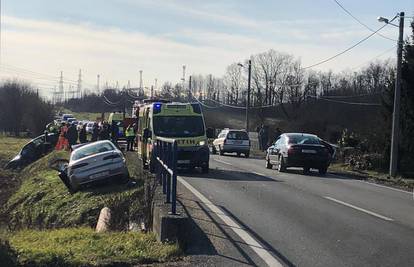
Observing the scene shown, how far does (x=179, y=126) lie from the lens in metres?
21.9

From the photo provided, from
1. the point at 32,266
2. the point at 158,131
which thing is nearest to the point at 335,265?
the point at 32,266

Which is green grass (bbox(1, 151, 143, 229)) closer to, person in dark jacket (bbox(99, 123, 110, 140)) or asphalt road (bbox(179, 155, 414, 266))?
asphalt road (bbox(179, 155, 414, 266))

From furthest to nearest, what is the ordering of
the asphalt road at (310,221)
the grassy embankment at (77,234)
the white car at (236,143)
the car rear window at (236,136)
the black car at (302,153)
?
1. the car rear window at (236,136)
2. the white car at (236,143)
3. the black car at (302,153)
4. the asphalt road at (310,221)
5. the grassy embankment at (77,234)

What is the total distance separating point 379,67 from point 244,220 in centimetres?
8112

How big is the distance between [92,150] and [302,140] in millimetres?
8559

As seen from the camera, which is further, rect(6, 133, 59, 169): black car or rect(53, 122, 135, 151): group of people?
rect(6, 133, 59, 169): black car

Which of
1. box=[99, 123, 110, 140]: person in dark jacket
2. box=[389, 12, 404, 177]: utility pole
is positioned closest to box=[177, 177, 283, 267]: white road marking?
box=[389, 12, 404, 177]: utility pole

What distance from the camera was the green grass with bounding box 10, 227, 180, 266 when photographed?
7.08 metres

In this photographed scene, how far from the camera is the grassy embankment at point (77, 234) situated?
7227 mm

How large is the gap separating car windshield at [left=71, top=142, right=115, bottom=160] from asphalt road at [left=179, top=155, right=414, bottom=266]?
306 cm

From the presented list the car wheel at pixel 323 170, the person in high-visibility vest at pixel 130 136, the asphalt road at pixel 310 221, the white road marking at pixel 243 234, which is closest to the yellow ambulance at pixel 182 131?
the asphalt road at pixel 310 221

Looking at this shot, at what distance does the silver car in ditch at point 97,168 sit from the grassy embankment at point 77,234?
347mm

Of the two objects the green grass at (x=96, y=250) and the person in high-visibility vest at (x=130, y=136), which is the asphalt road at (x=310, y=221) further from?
the person in high-visibility vest at (x=130, y=136)

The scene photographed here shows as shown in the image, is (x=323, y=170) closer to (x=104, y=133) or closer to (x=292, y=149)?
(x=292, y=149)
